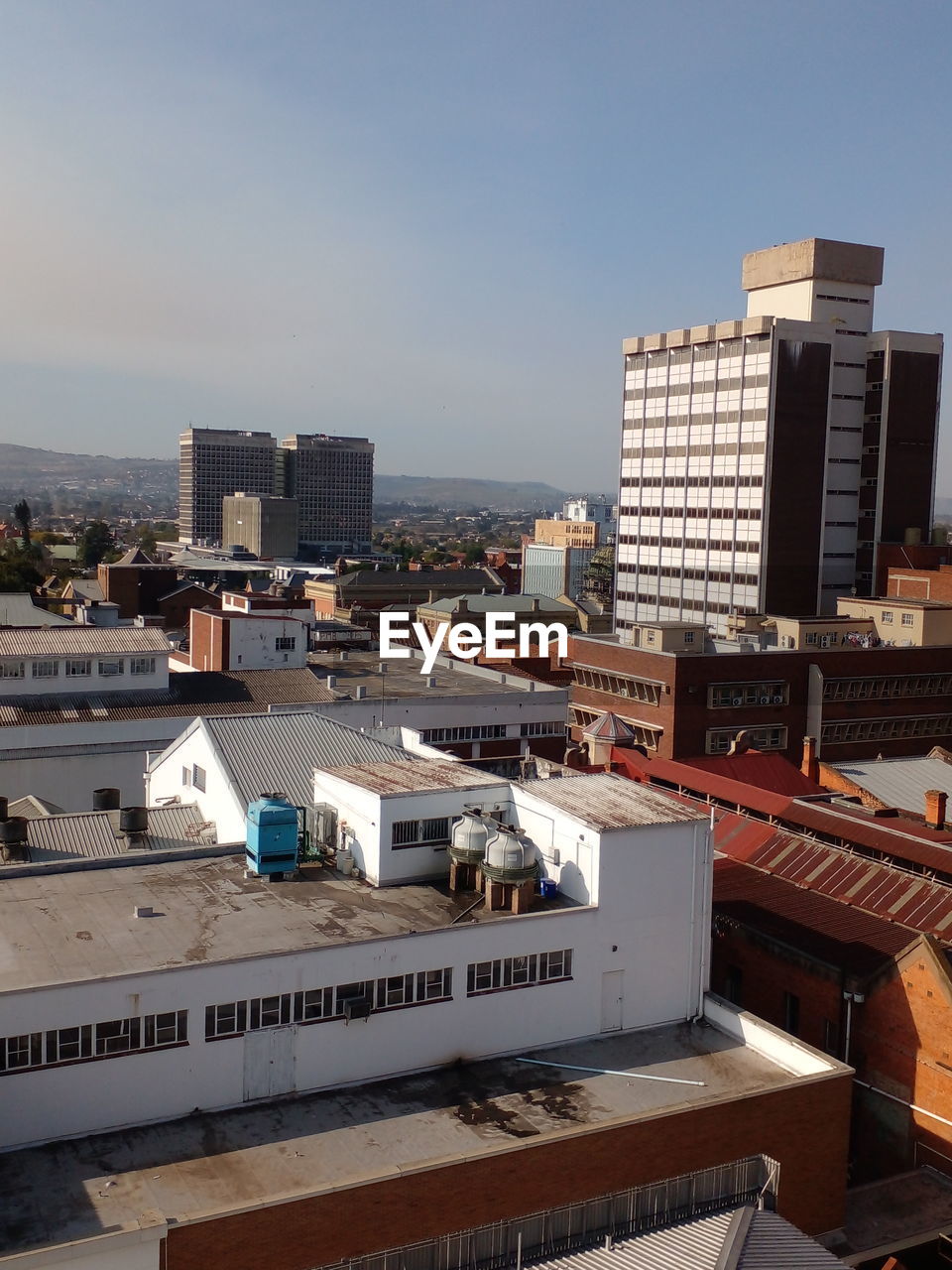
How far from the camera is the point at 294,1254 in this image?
65.9 feet

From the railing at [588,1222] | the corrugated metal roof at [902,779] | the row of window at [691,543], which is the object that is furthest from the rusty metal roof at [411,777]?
the row of window at [691,543]

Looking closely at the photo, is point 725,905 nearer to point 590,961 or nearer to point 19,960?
point 590,961

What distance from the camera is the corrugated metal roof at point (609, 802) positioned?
2822 cm

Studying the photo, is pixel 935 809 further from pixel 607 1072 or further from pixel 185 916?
pixel 185 916

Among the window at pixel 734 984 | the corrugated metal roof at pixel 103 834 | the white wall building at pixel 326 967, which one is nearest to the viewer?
the white wall building at pixel 326 967

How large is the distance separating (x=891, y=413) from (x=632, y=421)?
24.5 m

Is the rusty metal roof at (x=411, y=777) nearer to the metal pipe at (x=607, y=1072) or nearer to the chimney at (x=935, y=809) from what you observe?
the metal pipe at (x=607, y=1072)

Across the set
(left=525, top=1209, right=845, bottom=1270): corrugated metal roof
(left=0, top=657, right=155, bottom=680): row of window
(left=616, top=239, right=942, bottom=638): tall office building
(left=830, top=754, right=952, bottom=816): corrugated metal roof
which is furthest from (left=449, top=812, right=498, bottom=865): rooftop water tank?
(left=616, top=239, right=942, bottom=638): tall office building

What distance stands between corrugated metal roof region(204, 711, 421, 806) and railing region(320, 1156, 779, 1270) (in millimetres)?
14674

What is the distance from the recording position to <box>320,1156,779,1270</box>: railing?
819 inches

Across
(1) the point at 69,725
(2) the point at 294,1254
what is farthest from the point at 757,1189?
(1) the point at 69,725

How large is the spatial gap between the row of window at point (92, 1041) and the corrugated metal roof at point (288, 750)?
10.9 metres

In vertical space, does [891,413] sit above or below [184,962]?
above

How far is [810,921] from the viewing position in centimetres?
3312
